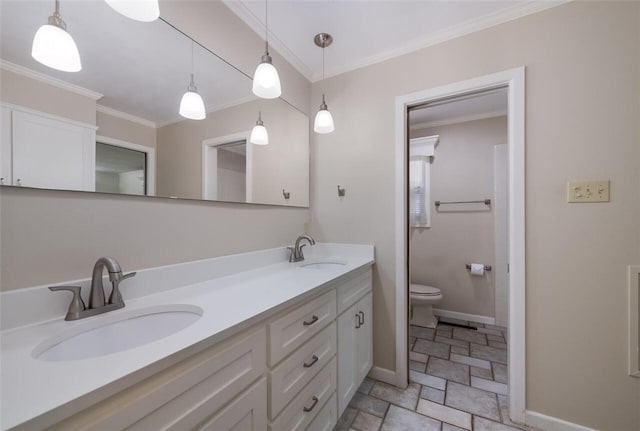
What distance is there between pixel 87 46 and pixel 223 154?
0.65 metres

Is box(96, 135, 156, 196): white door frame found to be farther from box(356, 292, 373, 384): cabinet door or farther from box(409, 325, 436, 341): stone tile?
box(409, 325, 436, 341): stone tile

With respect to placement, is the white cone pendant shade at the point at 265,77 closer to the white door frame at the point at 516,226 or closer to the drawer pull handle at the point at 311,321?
the drawer pull handle at the point at 311,321

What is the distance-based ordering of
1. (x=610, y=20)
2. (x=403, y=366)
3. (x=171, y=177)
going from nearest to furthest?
1. (x=171, y=177)
2. (x=610, y=20)
3. (x=403, y=366)

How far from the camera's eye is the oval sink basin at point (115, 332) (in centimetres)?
71

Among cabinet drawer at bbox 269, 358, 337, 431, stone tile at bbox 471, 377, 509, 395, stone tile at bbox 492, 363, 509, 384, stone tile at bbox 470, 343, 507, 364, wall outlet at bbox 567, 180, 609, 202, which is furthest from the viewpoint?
stone tile at bbox 470, 343, 507, 364

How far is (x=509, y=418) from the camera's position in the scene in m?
1.48

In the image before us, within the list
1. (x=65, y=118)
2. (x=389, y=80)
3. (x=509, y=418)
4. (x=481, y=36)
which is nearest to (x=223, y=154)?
(x=65, y=118)

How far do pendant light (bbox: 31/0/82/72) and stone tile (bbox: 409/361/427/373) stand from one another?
2.57 meters

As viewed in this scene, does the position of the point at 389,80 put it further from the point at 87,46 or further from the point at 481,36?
the point at 87,46

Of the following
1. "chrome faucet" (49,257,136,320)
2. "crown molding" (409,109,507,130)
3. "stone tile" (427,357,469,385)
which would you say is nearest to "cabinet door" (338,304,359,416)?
"stone tile" (427,357,469,385)

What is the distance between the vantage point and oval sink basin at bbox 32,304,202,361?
28.1 inches

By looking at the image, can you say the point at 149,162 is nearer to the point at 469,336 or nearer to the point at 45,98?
the point at 45,98

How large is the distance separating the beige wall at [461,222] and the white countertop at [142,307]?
186cm

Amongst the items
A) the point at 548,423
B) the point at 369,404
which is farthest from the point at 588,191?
the point at 369,404
